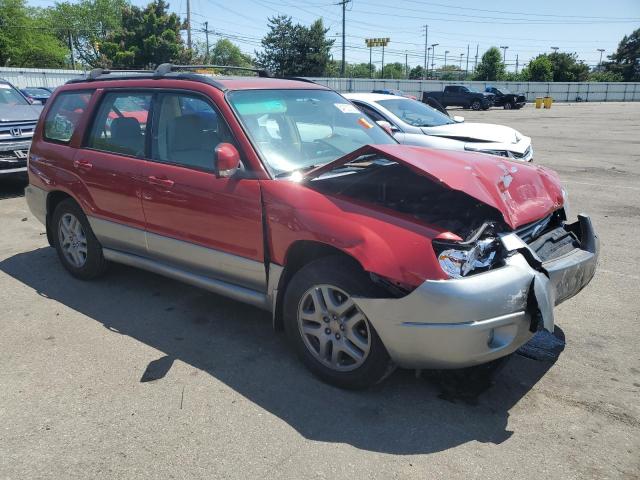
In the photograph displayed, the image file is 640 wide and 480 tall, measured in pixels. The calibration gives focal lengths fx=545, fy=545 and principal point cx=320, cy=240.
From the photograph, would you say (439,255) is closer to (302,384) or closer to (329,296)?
(329,296)

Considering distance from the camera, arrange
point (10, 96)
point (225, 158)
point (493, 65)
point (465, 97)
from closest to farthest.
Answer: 1. point (225, 158)
2. point (10, 96)
3. point (465, 97)
4. point (493, 65)

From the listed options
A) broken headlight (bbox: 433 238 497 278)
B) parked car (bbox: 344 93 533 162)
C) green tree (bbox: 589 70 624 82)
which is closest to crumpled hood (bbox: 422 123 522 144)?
parked car (bbox: 344 93 533 162)

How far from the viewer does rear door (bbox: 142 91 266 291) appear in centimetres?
359

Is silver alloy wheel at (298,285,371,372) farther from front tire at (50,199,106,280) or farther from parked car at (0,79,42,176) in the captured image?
parked car at (0,79,42,176)

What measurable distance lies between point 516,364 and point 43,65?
268ft

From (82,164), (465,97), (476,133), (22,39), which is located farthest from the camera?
(22,39)

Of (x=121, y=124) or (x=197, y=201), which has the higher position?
(x=121, y=124)

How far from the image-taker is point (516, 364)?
354 centimetres

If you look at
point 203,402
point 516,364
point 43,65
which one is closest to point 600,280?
point 516,364

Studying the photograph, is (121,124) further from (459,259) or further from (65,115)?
(459,259)

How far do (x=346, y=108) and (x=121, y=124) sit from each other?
1.92 m

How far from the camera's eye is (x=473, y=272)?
286cm

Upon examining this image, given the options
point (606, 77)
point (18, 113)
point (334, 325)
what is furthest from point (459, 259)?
point (606, 77)

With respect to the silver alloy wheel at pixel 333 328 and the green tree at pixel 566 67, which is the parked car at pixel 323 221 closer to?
the silver alloy wheel at pixel 333 328
